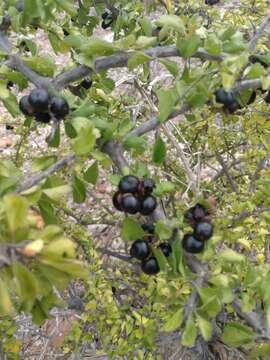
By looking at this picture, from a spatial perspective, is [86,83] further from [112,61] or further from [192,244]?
[192,244]

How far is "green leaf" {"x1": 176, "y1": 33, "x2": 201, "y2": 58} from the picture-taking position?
152cm

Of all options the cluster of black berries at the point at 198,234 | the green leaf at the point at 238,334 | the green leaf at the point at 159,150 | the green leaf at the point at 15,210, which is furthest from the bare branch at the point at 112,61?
the green leaf at the point at 238,334

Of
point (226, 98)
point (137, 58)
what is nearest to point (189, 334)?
point (226, 98)

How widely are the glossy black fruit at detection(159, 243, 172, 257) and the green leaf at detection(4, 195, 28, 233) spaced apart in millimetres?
680

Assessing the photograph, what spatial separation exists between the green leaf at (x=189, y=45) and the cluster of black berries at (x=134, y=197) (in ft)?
1.43

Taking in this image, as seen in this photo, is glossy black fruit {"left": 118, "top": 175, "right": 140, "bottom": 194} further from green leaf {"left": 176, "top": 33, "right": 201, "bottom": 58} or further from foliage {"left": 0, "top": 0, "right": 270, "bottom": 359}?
green leaf {"left": 176, "top": 33, "right": 201, "bottom": 58}

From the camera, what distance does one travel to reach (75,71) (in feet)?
5.45

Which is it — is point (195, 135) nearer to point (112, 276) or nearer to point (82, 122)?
point (112, 276)

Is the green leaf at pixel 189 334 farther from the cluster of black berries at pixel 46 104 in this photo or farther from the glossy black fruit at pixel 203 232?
the cluster of black berries at pixel 46 104

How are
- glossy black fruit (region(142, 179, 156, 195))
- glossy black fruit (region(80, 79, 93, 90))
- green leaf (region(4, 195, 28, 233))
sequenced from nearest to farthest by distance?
green leaf (region(4, 195, 28, 233)) < glossy black fruit (region(142, 179, 156, 195)) < glossy black fruit (region(80, 79, 93, 90))

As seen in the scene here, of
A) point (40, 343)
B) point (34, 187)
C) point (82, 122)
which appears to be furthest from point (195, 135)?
point (34, 187)

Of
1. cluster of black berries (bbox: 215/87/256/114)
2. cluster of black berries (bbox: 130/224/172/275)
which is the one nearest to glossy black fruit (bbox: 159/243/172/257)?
cluster of black berries (bbox: 130/224/172/275)

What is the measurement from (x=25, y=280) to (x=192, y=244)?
612mm

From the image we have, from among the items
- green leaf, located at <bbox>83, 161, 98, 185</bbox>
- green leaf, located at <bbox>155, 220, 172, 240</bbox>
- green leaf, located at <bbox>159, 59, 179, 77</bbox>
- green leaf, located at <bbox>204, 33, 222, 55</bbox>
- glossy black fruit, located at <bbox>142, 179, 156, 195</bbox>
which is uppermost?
green leaf, located at <bbox>204, 33, 222, 55</bbox>
